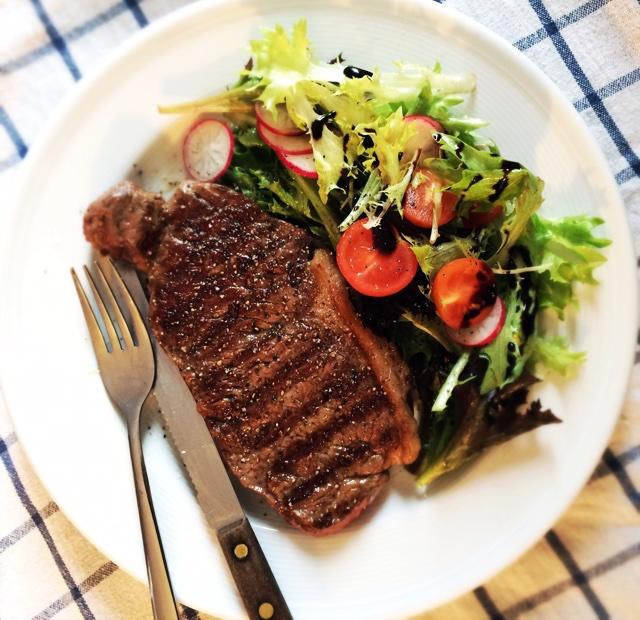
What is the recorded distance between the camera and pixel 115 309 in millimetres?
3156

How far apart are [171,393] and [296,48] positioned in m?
1.64

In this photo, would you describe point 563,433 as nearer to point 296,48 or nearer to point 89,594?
point 296,48

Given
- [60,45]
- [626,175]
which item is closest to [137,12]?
[60,45]

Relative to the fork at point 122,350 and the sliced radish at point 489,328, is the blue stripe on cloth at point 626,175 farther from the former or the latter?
the fork at point 122,350

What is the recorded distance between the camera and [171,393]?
313cm

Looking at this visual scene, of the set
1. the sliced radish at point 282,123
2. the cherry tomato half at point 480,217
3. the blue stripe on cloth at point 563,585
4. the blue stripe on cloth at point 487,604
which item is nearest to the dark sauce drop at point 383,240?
the cherry tomato half at point 480,217

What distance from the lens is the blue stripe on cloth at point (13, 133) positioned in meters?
3.53

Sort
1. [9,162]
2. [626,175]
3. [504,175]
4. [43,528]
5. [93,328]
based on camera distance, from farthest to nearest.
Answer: [9,162], [43,528], [626,175], [93,328], [504,175]

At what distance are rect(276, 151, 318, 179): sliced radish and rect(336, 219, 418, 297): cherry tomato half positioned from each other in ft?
1.07

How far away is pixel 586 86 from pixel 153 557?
9.74 ft

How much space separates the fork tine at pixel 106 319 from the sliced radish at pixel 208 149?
0.70m

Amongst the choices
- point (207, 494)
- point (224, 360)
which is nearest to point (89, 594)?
point (207, 494)

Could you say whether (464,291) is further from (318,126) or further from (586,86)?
(586,86)

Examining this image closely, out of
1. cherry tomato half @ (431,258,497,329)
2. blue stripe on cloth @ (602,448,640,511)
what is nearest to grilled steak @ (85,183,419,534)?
cherry tomato half @ (431,258,497,329)
